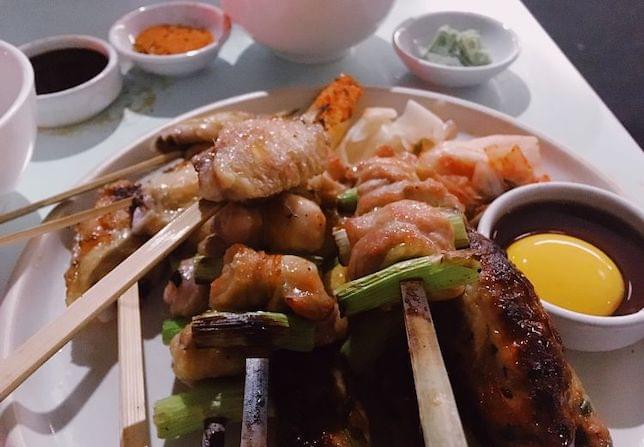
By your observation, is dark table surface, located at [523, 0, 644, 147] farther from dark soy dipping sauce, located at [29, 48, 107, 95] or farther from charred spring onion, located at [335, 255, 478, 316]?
dark soy dipping sauce, located at [29, 48, 107, 95]

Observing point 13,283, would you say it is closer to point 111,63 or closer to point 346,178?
point 346,178

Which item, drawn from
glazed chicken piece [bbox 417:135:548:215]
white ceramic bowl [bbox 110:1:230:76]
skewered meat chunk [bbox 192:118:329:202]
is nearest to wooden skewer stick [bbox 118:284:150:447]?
skewered meat chunk [bbox 192:118:329:202]

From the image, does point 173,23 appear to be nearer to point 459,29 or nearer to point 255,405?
point 459,29

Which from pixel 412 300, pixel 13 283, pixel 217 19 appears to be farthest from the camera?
pixel 217 19

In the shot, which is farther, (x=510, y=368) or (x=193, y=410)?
(x=193, y=410)

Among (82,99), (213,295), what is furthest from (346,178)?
(82,99)

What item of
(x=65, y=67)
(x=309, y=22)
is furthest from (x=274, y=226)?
(x=65, y=67)

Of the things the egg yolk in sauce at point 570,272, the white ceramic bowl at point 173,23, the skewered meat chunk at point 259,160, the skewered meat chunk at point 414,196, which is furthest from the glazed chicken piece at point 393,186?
the white ceramic bowl at point 173,23

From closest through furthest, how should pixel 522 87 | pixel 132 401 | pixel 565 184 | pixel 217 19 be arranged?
1. pixel 132 401
2. pixel 565 184
3. pixel 522 87
4. pixel 217 19
